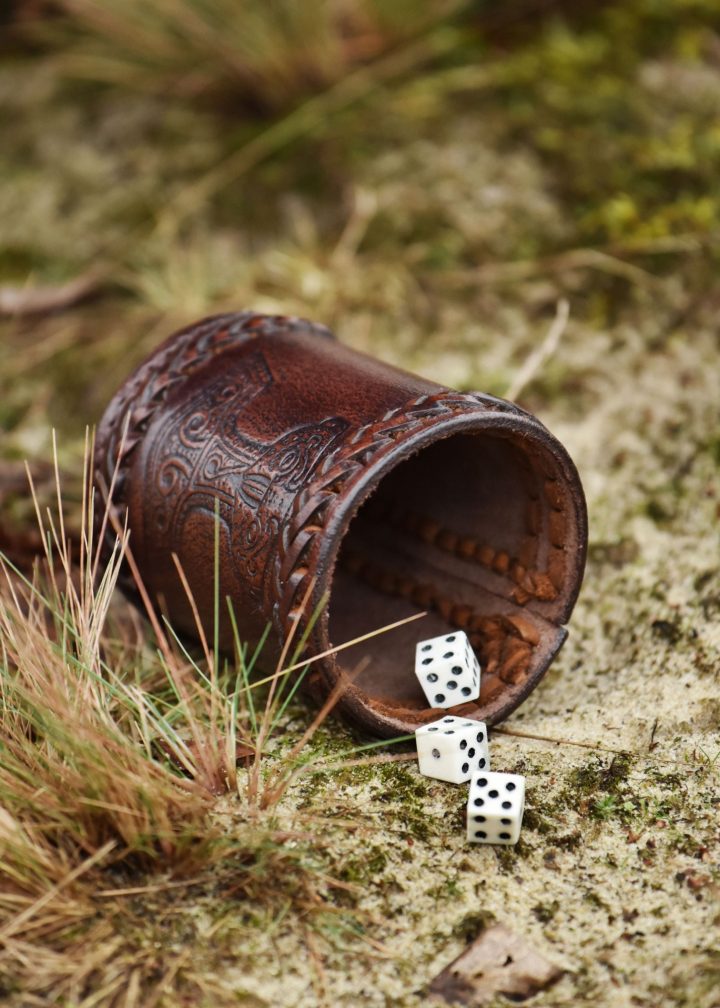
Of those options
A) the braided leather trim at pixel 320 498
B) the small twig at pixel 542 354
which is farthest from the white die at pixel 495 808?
the small twig at pixel 542 354

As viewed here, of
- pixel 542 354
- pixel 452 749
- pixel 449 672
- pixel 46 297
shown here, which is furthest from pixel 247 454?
pixel 46 297

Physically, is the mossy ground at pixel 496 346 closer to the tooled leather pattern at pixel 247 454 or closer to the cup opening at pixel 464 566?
the cup opening at pixel 464 566

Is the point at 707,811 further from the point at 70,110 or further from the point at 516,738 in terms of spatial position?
the point at 70,110

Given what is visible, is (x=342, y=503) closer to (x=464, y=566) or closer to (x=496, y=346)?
(x=464, y=566)

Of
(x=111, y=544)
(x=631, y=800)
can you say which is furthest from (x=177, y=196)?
(x=631, y=800)

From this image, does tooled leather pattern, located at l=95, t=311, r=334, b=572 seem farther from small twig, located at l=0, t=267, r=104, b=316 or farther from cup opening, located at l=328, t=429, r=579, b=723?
small twig, located at l=0, t=267, r=104, b=316

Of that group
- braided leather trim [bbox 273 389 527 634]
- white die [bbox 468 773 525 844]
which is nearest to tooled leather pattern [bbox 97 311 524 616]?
braided leather trim [bbox 273 389 527 634]
